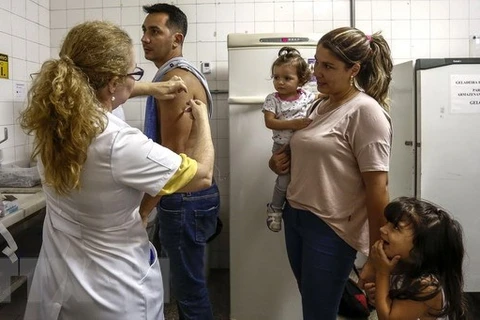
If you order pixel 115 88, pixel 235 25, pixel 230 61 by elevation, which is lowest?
pixel 115 88

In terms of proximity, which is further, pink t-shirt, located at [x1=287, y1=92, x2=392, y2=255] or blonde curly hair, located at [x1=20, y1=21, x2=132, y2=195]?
pink t-shirt, located at [x1=287, y1=92, x2=392, y2=255]

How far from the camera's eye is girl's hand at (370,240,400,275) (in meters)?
1.16

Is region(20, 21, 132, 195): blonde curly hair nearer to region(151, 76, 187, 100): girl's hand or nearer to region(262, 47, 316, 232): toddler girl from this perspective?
region(151, 76, 187, 100): girl's hand

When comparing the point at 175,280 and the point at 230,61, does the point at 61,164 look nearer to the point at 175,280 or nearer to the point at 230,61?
the point at 175,280

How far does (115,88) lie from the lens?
0.95 m

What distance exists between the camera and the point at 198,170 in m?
0.99

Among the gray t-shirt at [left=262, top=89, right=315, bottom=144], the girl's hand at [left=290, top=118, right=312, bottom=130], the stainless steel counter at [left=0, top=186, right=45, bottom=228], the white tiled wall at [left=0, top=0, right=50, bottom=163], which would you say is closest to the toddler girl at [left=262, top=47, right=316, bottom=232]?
the gray t-shirt at [left=262, top=89, right=315, bottom=144]

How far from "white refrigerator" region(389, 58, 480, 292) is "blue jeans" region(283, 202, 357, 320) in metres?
1.10

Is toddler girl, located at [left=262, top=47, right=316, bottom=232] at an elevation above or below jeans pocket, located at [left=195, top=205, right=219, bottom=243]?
above

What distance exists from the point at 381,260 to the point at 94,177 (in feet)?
2.85

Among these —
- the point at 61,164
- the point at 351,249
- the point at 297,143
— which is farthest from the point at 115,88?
the point at 351,249

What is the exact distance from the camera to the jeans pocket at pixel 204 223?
1.60 m

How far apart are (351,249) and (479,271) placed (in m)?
1.35

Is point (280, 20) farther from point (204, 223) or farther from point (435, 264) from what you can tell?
point (435, 264)
